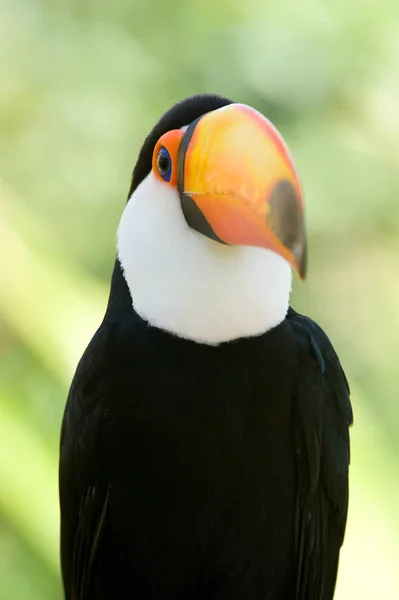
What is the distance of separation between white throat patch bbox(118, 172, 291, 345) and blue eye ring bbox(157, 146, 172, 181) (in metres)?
0.01

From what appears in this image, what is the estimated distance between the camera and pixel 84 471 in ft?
4.38

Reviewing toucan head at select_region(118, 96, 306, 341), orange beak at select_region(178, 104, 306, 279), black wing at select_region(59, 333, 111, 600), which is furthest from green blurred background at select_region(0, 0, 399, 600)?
orange beak at select_region(178, 104, 306, 279)

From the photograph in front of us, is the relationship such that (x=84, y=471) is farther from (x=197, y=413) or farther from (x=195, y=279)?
(x=195, y=279)

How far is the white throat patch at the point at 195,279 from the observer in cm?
121

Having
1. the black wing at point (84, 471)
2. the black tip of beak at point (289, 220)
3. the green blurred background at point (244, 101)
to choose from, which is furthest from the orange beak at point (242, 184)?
the green blurred background at point (244, 101)

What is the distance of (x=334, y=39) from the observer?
3.24 meters

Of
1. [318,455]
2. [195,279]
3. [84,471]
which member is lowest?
[84,471]

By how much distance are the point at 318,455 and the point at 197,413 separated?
0.22m

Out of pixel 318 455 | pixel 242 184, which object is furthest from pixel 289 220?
pixel 318 455

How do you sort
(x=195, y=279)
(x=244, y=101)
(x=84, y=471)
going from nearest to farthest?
(x=195, y=279)
(x=84, y=471)
(x=244, y=101)

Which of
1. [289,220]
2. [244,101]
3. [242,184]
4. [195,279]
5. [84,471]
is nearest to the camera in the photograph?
[289,220]

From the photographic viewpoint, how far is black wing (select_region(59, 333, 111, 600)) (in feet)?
4.29

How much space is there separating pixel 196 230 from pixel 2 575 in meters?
2.05

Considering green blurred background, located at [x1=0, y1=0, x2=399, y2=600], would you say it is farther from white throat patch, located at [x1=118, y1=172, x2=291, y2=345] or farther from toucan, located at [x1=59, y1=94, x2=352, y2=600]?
white throat patch, located at [x1=118, y1=172, x2=291, y2=345]
